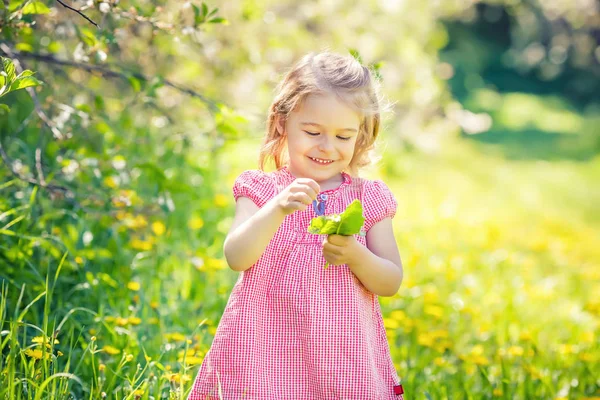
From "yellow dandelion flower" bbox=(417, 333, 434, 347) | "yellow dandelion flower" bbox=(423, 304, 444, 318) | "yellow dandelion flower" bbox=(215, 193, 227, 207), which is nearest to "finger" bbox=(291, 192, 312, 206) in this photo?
"yellow dandelion flower" bbox=(417, 333, 434, 347)

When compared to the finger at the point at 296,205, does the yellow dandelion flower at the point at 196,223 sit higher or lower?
higher

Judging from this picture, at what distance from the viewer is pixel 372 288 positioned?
72.3 inches

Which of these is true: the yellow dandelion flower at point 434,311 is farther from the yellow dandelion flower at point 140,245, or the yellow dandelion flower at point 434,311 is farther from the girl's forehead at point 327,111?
the girl's forehead at point 327,111

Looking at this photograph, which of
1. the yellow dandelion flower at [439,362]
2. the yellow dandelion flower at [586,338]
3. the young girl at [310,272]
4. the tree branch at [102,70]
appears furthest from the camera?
the yellow dandelion flower at [586,338]

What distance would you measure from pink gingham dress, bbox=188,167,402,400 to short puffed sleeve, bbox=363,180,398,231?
152 millimetres

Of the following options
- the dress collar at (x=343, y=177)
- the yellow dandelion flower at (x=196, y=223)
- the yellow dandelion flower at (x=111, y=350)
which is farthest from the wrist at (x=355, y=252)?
the yellow dandelion flower at (x=196, y=223)

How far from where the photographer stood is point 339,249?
1724 mm

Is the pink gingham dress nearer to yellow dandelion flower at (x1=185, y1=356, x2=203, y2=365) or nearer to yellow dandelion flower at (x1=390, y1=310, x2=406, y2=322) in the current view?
yellow dandelion flower at (x1=185, y1=356, x2=203, y2=365)

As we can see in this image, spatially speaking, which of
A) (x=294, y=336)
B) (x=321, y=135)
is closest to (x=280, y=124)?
(x=321, y=135)

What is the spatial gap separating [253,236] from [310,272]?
0.18 meters

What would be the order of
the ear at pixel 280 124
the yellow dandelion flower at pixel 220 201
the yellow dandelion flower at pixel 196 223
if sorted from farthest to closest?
the yellow dandelion flower at pixel 220 201, the yellow dandelion flower at pixel 196 223, the ear at pixel 280 124

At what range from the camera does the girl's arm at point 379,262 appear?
5.82ft

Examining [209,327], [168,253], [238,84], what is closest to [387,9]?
[238,84]

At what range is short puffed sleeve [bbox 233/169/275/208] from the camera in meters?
1.90
